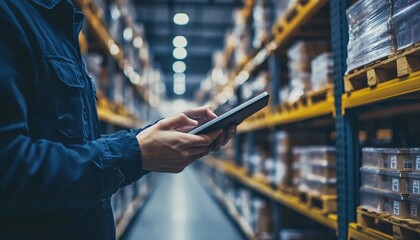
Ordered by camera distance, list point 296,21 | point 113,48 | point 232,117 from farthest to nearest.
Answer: point 113,48
point 296,21
point 232,117

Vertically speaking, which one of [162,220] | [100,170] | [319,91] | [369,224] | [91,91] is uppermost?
[319,91]

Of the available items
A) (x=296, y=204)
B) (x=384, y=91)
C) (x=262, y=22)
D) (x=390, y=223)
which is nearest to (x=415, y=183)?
(x=390, y=223)

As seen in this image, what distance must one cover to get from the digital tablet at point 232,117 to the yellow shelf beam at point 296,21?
153 cm

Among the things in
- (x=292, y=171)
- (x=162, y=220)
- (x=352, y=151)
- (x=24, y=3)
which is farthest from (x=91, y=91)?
(x=162, y=220)

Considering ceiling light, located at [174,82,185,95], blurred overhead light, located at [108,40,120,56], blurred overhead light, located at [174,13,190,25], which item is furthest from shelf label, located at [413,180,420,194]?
ceiling light, located at [174,82,185,95]

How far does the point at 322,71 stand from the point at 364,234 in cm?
137

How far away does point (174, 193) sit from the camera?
39.6ft

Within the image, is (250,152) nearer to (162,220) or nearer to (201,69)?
(162,220)

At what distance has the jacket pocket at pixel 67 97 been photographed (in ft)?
4.56

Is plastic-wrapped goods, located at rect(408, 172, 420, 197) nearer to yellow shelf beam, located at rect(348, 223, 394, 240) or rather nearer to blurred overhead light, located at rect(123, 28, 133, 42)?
yellow shelf beam, located at rect(348, 223, 394, 240)

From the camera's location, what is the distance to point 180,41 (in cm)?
1662

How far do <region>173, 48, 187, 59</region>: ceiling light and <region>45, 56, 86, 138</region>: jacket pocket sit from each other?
16860 mm

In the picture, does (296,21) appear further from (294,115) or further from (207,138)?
(207,138)

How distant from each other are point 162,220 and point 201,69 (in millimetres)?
15264
